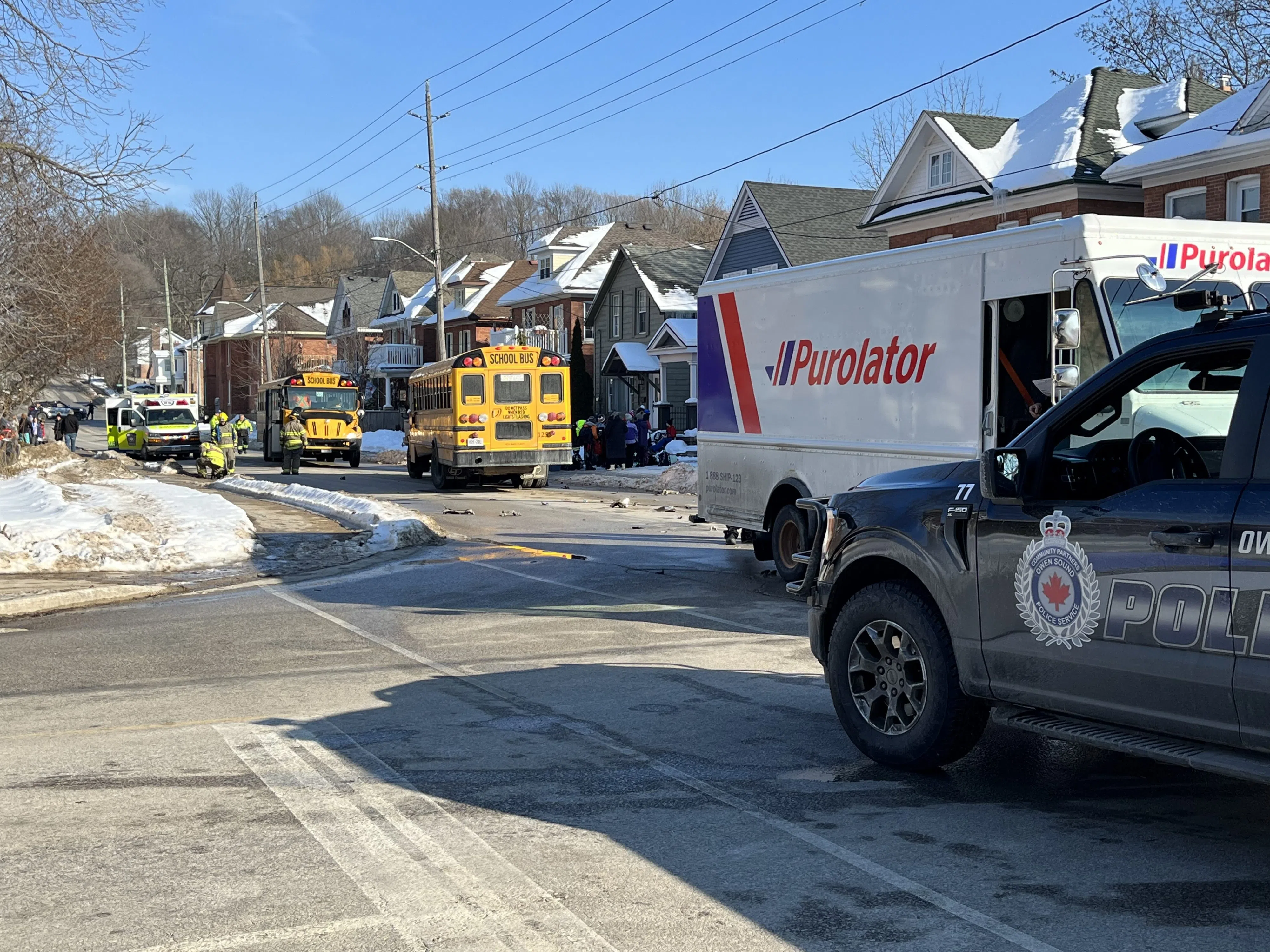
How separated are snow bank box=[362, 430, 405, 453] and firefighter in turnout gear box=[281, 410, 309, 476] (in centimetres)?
1362

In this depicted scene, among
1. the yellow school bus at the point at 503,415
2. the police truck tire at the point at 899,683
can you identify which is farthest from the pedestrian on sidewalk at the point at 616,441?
the police truck tire at the point at 899,683

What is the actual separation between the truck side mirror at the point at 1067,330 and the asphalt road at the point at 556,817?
269 cm

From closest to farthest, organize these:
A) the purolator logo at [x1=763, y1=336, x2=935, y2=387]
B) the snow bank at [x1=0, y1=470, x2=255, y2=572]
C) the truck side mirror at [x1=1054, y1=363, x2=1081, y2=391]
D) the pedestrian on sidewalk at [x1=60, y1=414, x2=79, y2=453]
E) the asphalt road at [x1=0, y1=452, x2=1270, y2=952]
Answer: the asphalt road at [x1=0, y1=452, x2=1270, y2=952] → the truck side mirror at [x1=1054, y1=363, x2=1081, y2=391] → the purolator logo at [x1=763, y1=336, x2=935, y2=387] → the snow bank at [x1=0, y1=470, x2=255, y2=572] → the pedestrian on sidewalk at [x1=60, y1=414, x2=79, y2=453]

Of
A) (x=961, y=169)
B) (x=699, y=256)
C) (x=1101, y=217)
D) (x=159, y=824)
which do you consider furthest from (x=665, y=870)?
(x=699, y=256)

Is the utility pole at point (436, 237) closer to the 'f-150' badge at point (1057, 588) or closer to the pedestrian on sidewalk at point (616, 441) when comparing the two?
the pedestrian on sidewalk at point (616, 441)

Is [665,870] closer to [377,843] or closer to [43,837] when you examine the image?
[377,843]

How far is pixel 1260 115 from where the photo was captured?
2464cm

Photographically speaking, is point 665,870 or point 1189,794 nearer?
point 665,870

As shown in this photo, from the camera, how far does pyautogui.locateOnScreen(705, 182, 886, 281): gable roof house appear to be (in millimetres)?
42312

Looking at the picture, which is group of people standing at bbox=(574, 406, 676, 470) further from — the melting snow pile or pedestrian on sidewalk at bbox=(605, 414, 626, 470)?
the melting snow pile

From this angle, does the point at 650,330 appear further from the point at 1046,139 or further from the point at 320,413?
the point at 1046,139

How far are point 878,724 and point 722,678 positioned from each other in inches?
92.8

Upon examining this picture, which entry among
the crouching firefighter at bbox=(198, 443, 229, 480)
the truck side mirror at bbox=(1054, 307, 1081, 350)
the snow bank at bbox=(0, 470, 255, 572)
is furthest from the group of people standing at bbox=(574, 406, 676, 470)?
the truck side mirror at bbox=(1054, 307, 1081, 350)

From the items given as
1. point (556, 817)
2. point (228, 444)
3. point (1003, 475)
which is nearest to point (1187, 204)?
point (1003, 475)
